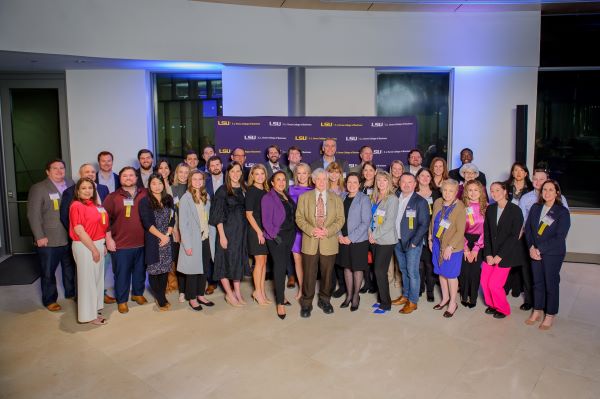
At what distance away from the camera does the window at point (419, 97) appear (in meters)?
8.02

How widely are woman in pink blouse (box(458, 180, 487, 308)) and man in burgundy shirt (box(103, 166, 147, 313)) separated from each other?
3438mm

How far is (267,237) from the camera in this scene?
16.3 feet

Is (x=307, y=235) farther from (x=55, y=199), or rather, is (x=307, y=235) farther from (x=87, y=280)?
(x=55, y=199)

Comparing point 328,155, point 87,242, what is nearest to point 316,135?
point 328,155

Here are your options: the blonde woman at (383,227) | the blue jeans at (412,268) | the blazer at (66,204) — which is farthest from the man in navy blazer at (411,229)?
the blazer at (66,204)

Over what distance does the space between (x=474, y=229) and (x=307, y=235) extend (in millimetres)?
1777

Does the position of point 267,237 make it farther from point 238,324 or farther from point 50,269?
point 50,269

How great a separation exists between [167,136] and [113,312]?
3.83 meters

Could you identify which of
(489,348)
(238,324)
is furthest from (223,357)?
(489,348)

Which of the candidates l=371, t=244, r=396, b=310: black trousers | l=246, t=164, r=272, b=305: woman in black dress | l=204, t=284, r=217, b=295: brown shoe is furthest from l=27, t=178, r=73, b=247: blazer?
l=371, t=244, r=396, b=310: black trousers

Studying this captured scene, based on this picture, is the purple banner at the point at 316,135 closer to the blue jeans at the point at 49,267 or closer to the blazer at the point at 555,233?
the blue jeans at the point at 49,267

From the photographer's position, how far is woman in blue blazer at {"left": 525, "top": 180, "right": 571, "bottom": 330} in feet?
14.8

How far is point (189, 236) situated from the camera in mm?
4973

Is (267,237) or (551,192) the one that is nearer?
(551,192)
